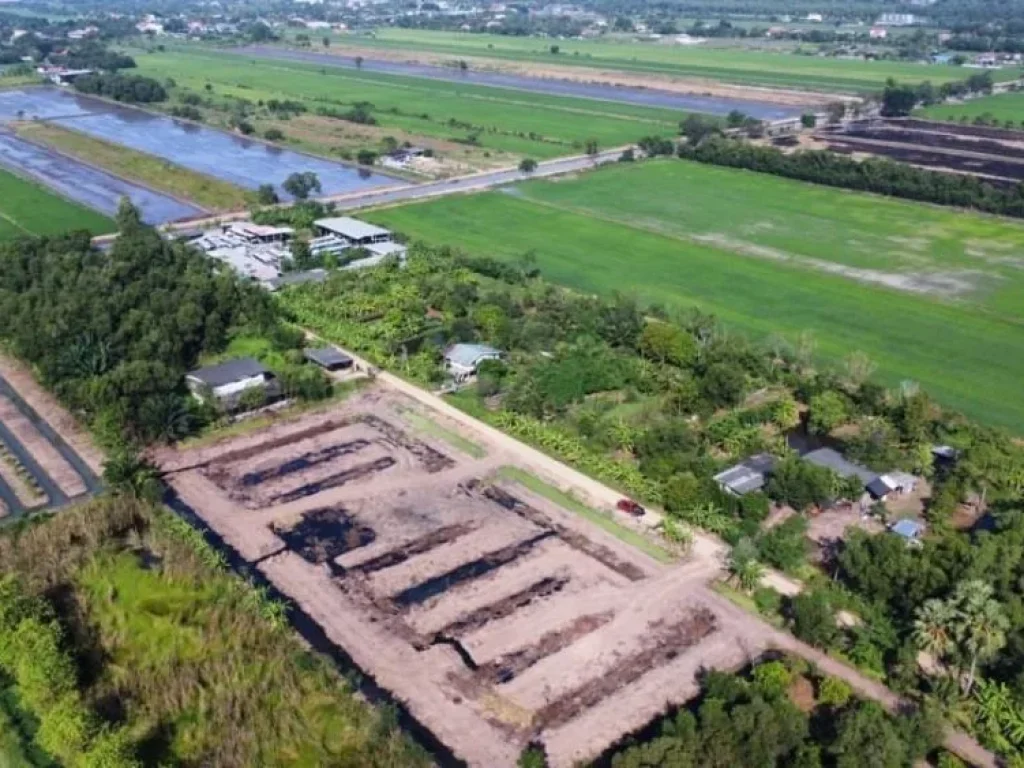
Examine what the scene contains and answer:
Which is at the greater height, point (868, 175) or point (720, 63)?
point (720, 63)

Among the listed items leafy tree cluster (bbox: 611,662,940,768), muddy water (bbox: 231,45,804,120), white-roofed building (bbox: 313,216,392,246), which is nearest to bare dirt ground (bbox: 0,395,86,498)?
leafy tree cluster (bbox: 611,662,940,768)

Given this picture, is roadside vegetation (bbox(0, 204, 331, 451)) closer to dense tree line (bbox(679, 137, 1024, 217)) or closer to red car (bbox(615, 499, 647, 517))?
red car (bbox(615, 499, 647, 517))

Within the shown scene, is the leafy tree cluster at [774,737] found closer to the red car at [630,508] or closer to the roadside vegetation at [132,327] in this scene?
the red car at [630,508]

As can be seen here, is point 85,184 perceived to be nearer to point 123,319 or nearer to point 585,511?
point 123,319

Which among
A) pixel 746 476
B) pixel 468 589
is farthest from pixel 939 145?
pixel 468 589

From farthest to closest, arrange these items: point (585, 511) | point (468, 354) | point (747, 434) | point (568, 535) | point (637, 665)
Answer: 1. point (468, 354)
2. point (747, 434)
3. point (585, 511)
4. point (568, 535)
5. point (637, 665)

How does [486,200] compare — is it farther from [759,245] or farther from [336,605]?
[336,605]

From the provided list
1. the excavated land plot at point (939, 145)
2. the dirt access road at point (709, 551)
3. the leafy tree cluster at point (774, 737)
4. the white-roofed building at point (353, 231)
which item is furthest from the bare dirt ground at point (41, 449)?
the excavated land plot at point (939, 145)
